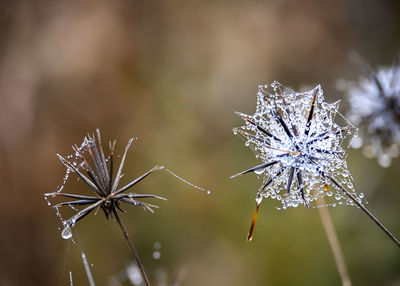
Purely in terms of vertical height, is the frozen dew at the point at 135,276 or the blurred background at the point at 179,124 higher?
the blurred background at the point at 179,124

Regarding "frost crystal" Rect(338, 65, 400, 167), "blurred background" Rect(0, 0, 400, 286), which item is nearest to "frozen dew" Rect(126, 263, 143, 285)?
"blurred background" Rect(0, 0, 400, 286)

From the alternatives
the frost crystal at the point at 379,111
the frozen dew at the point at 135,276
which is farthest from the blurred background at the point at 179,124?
the frost crystal at the point at 379,111

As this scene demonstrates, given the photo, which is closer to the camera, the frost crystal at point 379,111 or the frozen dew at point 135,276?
the frost crystal at point 379,111

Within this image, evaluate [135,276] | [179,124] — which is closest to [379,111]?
[135,276]

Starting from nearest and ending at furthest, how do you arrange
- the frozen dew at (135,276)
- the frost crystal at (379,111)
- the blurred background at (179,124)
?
the frost crystal at (379,111) → the frozen dew at (135,276) → the blurred background at (179,124)

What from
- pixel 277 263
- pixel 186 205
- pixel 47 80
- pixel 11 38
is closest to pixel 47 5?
pixel 11 38

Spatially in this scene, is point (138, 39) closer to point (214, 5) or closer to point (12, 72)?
point (214, 5)

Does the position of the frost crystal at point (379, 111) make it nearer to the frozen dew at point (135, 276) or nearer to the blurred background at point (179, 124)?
the frozen dew at point (135, 276)

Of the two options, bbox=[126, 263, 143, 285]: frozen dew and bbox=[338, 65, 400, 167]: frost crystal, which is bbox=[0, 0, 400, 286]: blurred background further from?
bbox=[338, 65, 400, 167]: frost crystal
